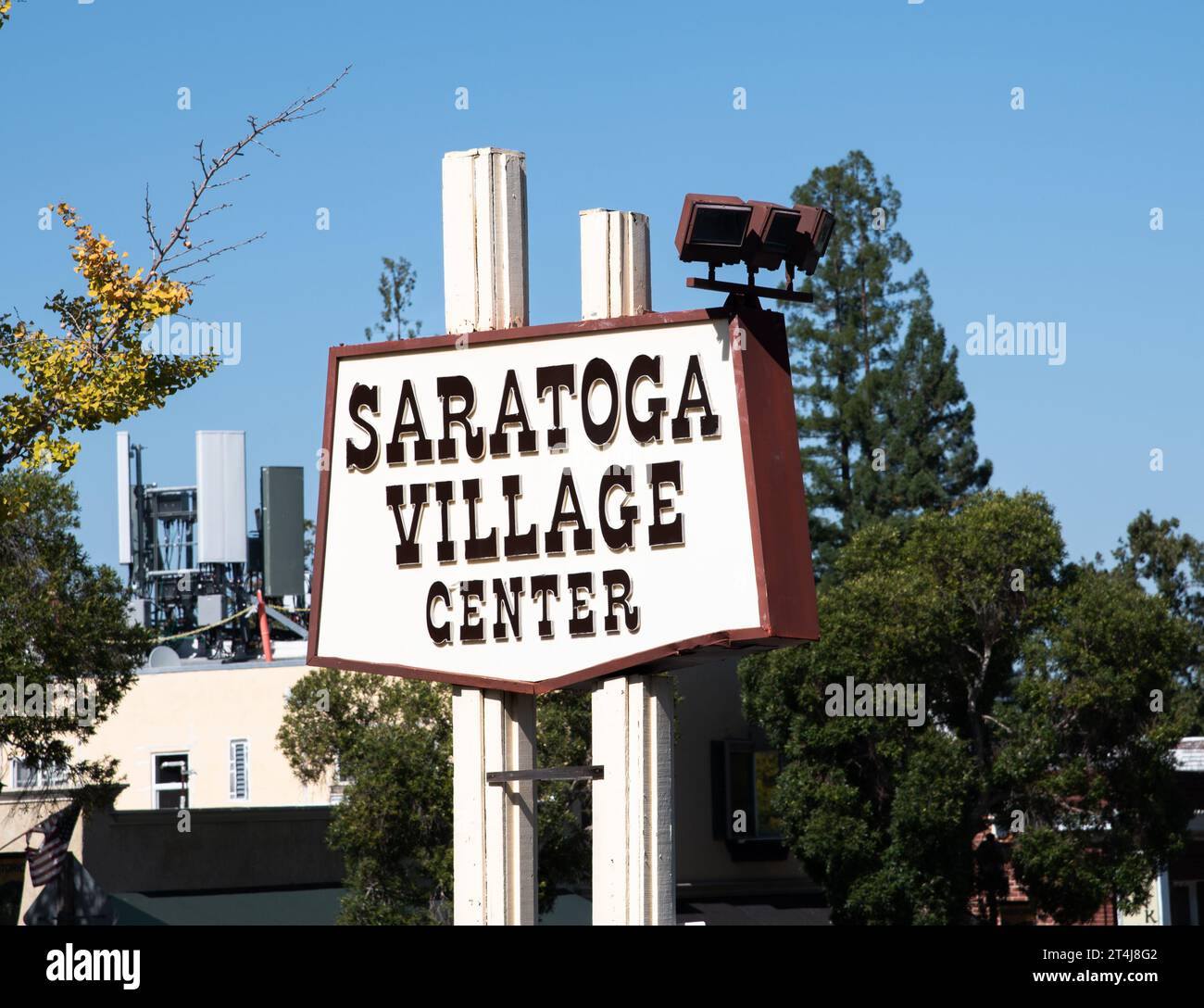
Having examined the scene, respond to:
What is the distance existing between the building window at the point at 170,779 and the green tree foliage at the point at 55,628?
10041 millimetres

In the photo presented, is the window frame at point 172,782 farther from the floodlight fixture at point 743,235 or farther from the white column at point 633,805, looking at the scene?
the floodlight fixture at point 743,235

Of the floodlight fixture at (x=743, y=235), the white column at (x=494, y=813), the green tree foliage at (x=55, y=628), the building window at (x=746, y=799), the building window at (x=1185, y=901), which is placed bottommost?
the building window at (x=1185, y=901)

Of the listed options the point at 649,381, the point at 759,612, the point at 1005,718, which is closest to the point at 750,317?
the point at 649,381

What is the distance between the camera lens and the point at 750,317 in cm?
1134

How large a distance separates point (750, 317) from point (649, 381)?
2.53 ft

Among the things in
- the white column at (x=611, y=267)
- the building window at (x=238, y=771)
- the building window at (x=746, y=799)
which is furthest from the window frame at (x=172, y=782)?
the white column at (x=611, y=267)

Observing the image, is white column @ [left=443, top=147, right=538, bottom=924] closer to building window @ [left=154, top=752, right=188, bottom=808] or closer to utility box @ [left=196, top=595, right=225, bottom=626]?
building window @ [left=154, top=752, right=188, bottom=808]

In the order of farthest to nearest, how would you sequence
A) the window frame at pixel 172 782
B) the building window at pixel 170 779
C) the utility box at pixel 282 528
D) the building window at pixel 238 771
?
the utility box at pixel 282 528 < the building window at pixel 170 779 < the window frame at pixel 172 782 < the building window at pixel 238 771

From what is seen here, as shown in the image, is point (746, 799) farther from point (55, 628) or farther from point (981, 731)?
point (55, 628)

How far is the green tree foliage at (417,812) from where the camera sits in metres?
27.7

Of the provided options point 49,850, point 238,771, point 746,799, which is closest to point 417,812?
point 49,850

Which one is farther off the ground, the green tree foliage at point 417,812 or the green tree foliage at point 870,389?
the green tree foliage at point 870,389

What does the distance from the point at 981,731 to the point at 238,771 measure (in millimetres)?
15100
